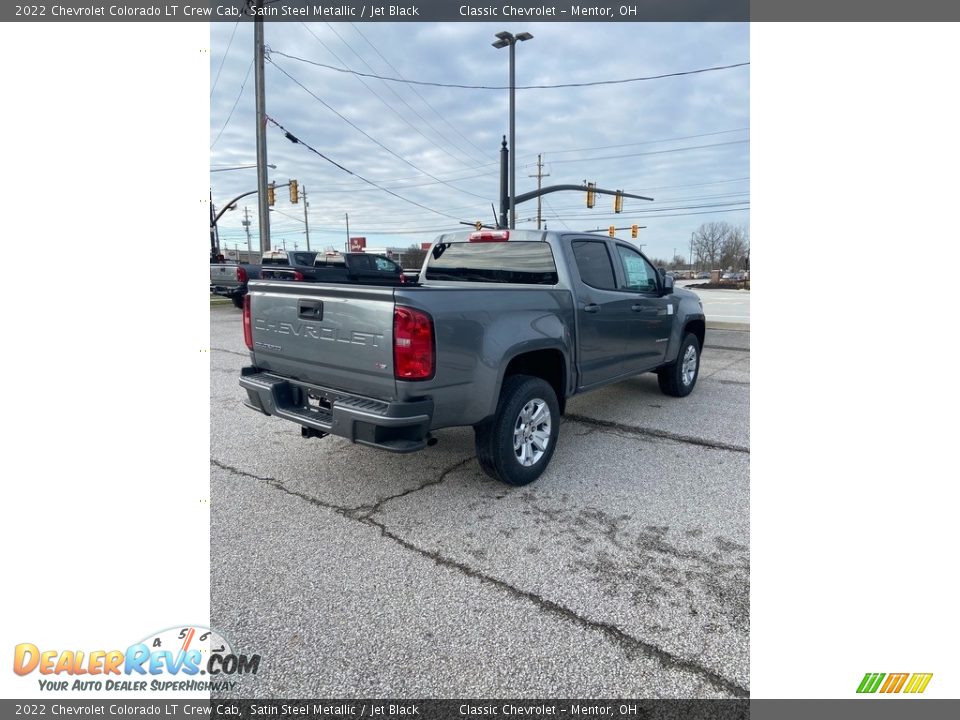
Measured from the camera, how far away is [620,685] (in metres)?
2.13

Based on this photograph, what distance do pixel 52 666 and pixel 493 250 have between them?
397cm

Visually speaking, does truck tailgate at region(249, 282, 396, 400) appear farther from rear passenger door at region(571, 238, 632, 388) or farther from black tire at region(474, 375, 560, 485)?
rear passenger door at region(571, 238, 632, 388)

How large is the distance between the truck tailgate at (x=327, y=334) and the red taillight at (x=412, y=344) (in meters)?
0.05

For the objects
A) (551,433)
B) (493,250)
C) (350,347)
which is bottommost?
(551,433)

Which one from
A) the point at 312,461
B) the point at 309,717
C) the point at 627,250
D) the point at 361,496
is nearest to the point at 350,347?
the point at 361,496

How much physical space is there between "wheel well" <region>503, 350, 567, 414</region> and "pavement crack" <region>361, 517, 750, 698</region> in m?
1.53

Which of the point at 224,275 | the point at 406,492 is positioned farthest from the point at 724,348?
the point at 224,275

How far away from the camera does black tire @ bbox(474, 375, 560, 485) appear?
3.75 m

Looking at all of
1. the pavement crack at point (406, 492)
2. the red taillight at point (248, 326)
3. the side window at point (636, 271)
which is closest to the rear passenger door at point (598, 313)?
the side window at point (636, 271)

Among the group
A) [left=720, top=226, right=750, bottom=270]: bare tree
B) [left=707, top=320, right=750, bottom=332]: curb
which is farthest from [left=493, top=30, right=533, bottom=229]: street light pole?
[left=720, top=226, right=750, bottom=270]: bare tree

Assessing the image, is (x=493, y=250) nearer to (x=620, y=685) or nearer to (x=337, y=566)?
(x=337, y=566)

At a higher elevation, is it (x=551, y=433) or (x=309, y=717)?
(x=551, y=433)

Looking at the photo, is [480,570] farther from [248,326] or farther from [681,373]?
[681,373]

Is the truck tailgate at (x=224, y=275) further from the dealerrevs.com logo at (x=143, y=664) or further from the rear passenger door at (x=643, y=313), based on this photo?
the dealerrevs.com logo at (x=143, y=664)
